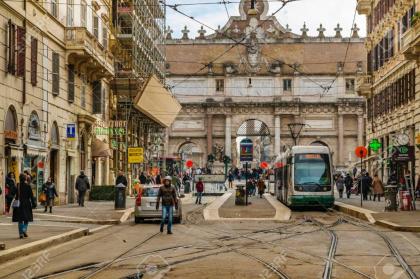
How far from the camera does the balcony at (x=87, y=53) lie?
3650 cm

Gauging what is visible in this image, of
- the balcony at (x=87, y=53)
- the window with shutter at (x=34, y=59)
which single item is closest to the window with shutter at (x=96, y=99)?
the balcony at (x=87, y=53)

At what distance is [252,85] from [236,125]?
4.67 m

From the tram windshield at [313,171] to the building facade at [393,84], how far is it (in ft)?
Result: 14.5

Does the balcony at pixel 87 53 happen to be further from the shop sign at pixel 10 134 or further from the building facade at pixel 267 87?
the building facade at pixel 267 87

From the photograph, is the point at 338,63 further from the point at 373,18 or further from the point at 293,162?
the point at 293,162

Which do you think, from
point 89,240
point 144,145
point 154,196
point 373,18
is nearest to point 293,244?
point 89,240

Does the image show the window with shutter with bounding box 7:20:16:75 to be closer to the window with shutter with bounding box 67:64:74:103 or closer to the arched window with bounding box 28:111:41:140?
the arched window with bounding box 28:111:41:140

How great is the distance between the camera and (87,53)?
122ft

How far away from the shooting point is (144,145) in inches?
2405

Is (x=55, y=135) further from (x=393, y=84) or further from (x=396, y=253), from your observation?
(x=396, y=253)

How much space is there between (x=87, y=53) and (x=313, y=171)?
36.8 feet

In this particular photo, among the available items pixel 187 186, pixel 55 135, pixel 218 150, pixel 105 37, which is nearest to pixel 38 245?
pixel 55 135

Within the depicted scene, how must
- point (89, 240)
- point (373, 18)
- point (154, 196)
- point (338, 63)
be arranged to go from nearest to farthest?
point (89, 240) < point (154, 196) < point (373, 18) < point (338, 63)

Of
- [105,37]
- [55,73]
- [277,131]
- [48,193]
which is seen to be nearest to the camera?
[48,193]
